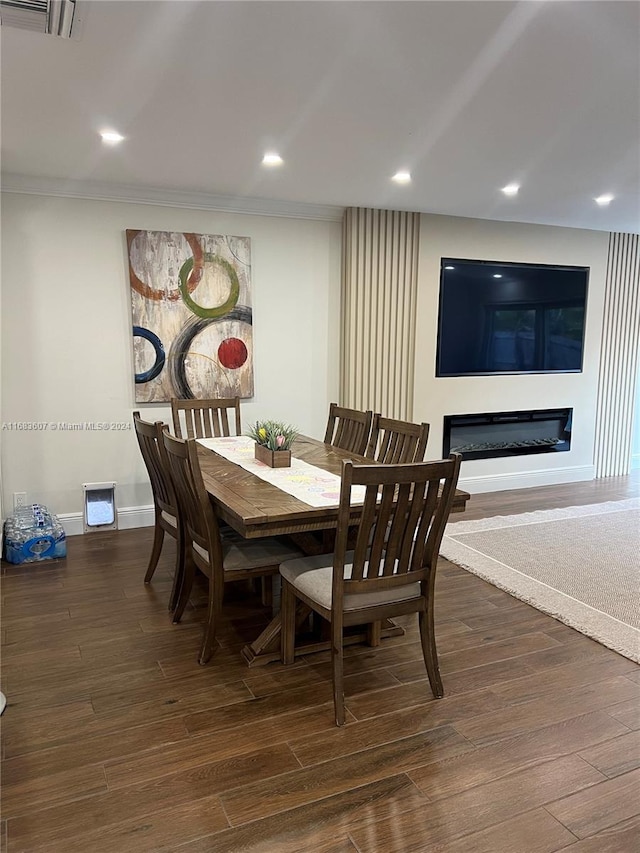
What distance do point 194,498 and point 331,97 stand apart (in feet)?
5.89

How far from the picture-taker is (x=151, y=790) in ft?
6.37

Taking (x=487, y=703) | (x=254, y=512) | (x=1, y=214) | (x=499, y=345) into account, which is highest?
(x=1, y=214)

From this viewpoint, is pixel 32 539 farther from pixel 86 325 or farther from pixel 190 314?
pixel 190 314

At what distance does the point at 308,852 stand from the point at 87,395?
3468 mm

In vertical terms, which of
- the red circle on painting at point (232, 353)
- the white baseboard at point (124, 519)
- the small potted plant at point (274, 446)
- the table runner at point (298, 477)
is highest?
the red circle on painting at point (232, 353)

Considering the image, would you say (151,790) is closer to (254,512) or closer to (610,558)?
(254,512)

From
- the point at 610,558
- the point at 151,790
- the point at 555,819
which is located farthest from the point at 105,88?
the point at 610,558

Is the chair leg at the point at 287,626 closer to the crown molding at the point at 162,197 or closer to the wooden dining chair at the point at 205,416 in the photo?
the wooden dining chair at the point at 205,416

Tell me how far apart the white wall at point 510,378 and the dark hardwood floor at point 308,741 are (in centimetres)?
259

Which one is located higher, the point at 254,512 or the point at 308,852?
the point at 254,512

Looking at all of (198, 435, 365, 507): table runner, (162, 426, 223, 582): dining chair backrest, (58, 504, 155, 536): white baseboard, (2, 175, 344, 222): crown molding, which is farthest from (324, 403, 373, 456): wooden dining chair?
(2, 175, 344, 222): crown molding

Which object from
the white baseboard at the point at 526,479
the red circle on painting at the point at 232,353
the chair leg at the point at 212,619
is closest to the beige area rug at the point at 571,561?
the white baseboard at the point at 526,479

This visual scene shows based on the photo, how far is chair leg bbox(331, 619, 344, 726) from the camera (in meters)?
2.25

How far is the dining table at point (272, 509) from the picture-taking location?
233 centimetres
